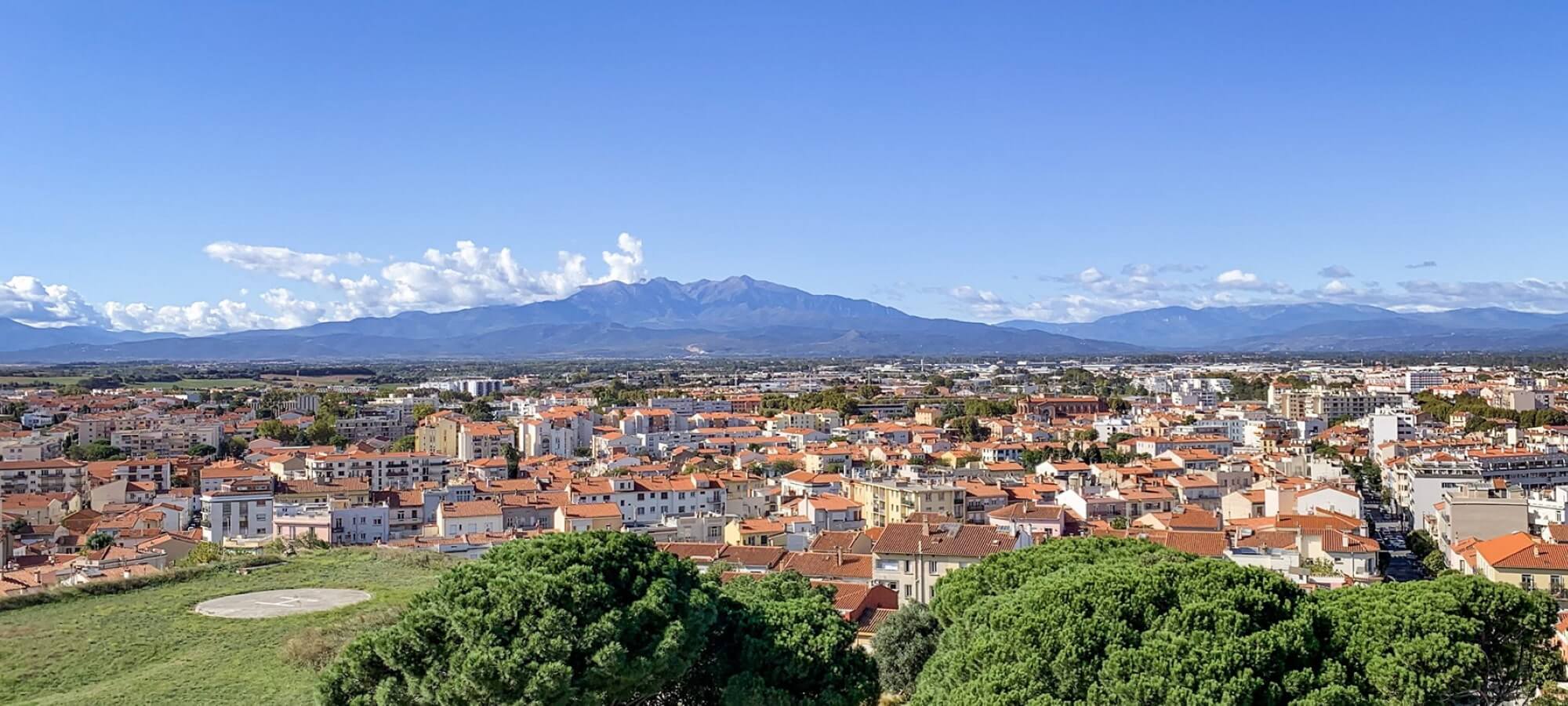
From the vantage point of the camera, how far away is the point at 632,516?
39.8m

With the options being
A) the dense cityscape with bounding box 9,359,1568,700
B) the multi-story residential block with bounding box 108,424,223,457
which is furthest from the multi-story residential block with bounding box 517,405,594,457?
the multi-story residential block with bounding box 108,424,223,457

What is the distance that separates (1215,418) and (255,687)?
63.9 m

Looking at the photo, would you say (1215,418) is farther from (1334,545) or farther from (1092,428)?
(1334,545)

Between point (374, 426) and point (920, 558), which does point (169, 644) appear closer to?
point (920, 558)

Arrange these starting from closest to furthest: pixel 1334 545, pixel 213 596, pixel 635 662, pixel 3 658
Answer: pixel 635 662 → pixel 3 658 → pixel 213 596 → pixel 1334 545

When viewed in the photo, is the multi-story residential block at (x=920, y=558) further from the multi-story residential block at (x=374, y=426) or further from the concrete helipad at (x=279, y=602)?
the multi-story residential block at (x=374, y=426)

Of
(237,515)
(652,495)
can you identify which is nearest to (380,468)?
(237,515)

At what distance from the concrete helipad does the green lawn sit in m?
0.34

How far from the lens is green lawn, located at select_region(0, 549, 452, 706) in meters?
15.9

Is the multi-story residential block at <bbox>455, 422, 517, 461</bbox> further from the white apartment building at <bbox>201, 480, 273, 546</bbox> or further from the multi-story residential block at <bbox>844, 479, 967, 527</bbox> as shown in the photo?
the multi-story residential block at <bbox>844, 479, 967, 527</bbox>

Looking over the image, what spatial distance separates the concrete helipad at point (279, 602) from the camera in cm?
2117

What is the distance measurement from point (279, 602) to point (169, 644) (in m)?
3.52

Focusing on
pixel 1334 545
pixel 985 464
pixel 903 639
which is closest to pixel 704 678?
pixel 903 639

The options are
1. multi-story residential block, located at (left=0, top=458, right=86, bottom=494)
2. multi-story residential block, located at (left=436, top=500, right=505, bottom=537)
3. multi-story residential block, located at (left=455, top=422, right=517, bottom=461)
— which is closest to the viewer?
multi-story residential block, located at (left=436, top=500, right=505, bottom=537)
